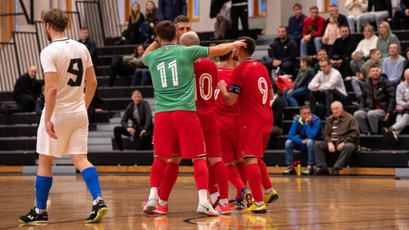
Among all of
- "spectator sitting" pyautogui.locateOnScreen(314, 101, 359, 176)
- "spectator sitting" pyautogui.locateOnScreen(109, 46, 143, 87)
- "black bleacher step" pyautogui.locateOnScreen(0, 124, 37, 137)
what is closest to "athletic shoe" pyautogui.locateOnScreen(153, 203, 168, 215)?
"spectator sitting" pyautogui.locateOnScreen(314, 101, 359, 176)

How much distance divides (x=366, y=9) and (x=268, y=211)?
11.3 m

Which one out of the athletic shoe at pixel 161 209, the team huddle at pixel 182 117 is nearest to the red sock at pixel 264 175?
the team huddle at pixel 182 117

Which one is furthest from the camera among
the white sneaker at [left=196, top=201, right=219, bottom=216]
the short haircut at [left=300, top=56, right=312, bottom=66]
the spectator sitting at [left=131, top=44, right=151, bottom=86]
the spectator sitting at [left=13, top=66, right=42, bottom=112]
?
the spectator sitting at [left=13, top=66, right=42, bottom=112]

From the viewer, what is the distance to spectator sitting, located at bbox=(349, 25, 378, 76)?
51.6ft

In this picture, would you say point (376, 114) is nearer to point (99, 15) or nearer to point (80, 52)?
point (80, 52)

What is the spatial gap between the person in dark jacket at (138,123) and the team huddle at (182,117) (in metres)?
8.18

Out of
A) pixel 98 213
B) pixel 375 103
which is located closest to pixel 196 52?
pixel 98 213

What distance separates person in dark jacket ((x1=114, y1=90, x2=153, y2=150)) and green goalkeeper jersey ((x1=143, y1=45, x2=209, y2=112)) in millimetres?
8937

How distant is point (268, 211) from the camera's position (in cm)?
731

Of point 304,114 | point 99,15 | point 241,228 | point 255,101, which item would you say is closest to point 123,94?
point 99,15

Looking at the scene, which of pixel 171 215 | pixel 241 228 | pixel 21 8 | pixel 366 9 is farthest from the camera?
pixel 21 8

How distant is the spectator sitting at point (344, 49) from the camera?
1622 centimetres

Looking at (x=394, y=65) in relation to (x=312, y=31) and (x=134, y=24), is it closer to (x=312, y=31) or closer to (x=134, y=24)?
(x=312, y=31)

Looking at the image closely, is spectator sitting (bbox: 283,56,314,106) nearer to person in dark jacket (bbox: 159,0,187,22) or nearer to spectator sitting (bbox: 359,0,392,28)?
spectator sitting (bbox: 359,0,392,28)
